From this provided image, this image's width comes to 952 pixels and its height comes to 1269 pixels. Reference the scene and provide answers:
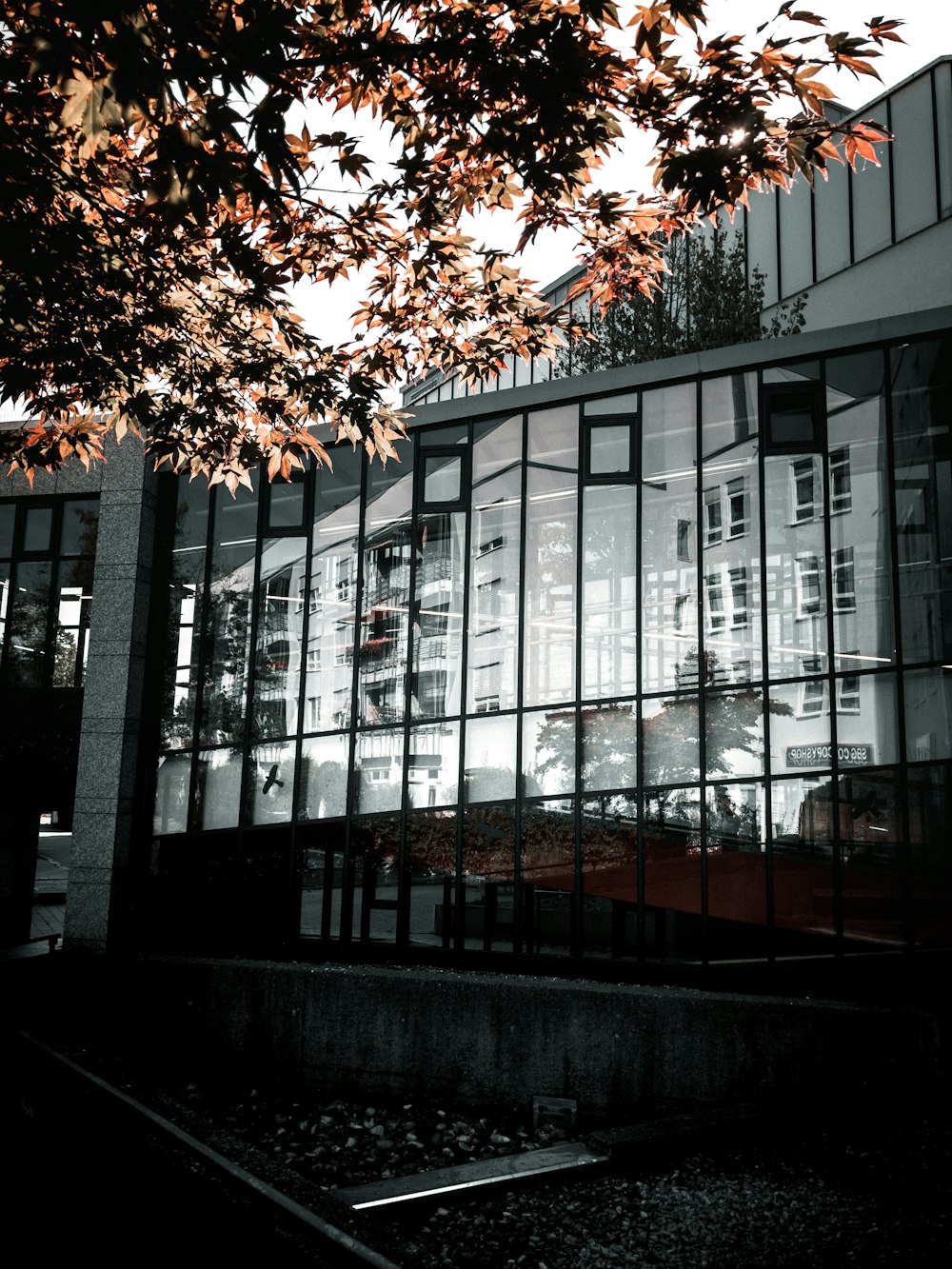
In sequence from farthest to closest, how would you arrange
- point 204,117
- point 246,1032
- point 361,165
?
1. point 246,1032
2. point 361,165
3. point 204,117

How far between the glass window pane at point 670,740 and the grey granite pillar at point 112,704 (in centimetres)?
738

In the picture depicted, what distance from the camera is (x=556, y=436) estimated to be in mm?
12148

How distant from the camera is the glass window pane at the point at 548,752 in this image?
11.4 metres

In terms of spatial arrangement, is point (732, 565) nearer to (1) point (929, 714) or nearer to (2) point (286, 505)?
(1) point (929, 714)

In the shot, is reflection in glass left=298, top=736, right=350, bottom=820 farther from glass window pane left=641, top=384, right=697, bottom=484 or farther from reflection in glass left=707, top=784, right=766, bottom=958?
glass window pane left=641, top=384, right=697, bottom=484

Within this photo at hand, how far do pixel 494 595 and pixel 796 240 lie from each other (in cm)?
2167

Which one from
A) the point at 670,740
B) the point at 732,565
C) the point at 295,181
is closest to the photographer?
the point at 295,181

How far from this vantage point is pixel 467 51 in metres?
5.23

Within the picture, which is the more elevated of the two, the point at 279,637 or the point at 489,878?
the point at 279,637

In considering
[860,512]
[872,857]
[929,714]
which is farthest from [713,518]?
[872,857]

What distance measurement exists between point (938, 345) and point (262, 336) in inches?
296

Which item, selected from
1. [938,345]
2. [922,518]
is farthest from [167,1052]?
[938,345]

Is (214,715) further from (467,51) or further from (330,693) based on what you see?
(467,51)

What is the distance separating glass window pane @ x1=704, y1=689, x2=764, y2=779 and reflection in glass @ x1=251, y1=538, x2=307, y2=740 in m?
5.66
